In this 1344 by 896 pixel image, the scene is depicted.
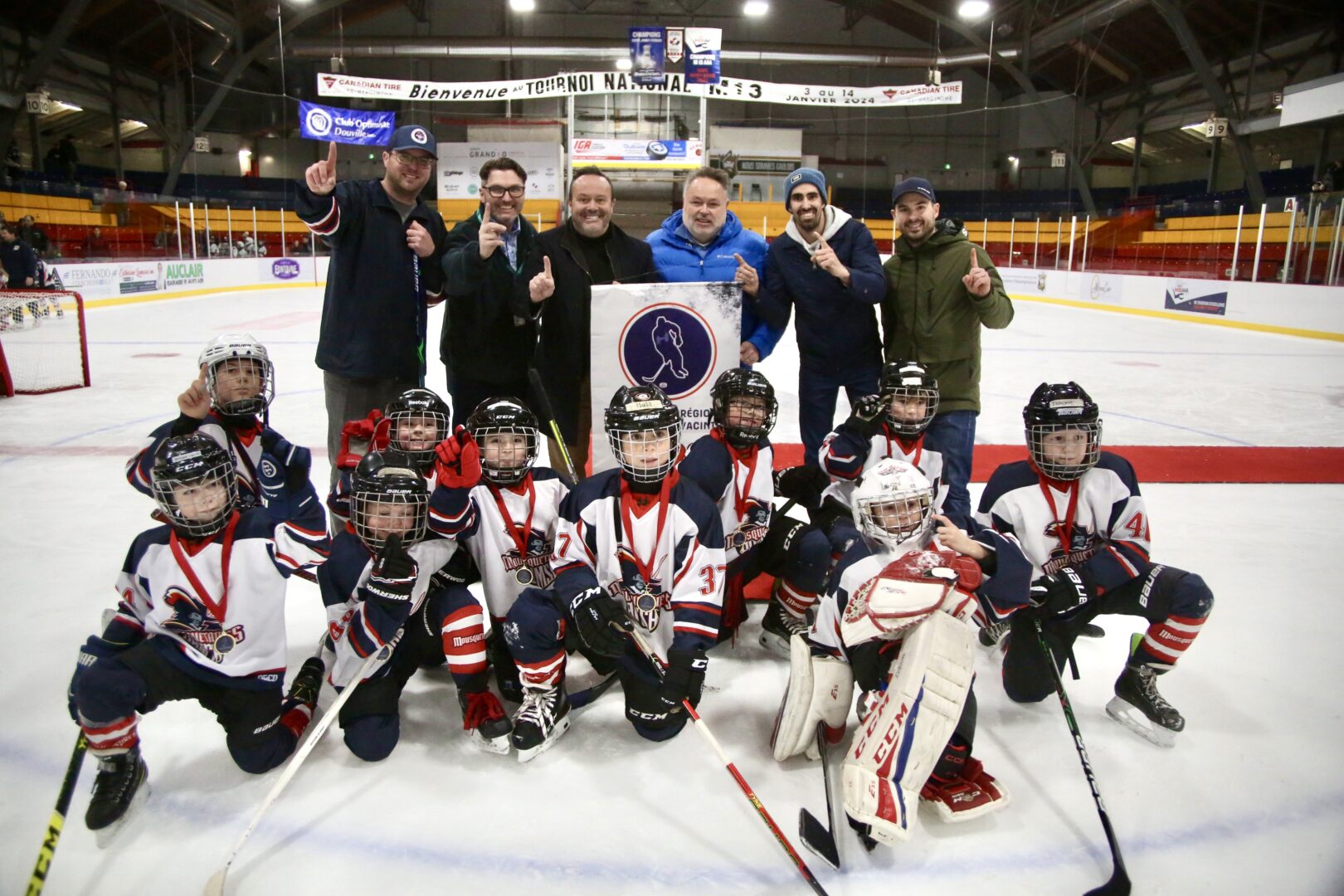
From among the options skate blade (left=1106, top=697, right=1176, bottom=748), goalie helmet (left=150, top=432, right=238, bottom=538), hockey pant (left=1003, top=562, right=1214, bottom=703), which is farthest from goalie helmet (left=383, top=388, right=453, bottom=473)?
skate blade (left=1106, top=697, right=1176, bottom=748)

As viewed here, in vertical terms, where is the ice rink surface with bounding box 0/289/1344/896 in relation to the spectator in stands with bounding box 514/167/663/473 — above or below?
below

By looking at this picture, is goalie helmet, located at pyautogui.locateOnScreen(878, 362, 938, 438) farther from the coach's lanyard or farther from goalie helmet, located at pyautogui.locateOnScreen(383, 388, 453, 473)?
the coach's lanyard

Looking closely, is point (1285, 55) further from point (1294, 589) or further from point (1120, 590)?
point (1120, 590)

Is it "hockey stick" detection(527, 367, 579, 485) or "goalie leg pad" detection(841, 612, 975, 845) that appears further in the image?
"hockey stick" detection(527, 367, 579, 485)

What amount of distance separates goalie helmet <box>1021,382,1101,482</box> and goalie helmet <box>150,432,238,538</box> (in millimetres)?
1839

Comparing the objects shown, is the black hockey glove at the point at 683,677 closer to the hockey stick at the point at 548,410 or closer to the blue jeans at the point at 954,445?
the hockey stick at the point at 548,410

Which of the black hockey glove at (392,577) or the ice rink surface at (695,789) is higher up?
the black hockey glove at (392,577)

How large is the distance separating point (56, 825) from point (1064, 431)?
2.29 meters

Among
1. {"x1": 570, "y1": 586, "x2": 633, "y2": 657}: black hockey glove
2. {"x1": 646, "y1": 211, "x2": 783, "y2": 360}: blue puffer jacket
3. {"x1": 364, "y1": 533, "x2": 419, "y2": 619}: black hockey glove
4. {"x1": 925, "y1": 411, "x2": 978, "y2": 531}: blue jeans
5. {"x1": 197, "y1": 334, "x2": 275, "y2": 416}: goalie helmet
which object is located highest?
{"x1": 646, "y1": 211, "x2": 783, "y2": 360}: blue puffer jacket

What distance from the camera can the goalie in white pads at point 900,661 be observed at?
159cm

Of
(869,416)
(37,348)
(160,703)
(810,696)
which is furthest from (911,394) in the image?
(37,348)

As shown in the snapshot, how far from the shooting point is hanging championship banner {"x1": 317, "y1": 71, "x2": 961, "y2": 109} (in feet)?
51.2

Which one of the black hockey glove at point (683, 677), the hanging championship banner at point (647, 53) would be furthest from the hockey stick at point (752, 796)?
the hanging championship banner at point (647, 53)

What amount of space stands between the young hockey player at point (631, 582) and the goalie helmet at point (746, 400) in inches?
11.6
